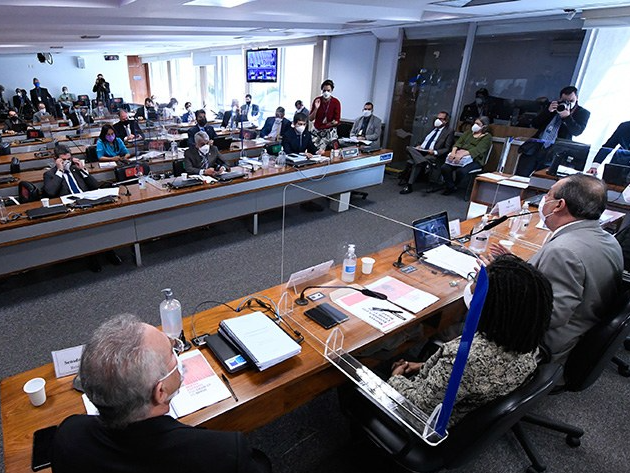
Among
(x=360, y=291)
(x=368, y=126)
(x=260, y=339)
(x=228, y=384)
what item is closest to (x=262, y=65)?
(x=368, y=126)

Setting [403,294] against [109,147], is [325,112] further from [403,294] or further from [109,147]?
[403,294]

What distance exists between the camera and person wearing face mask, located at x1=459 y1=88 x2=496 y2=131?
5.73m

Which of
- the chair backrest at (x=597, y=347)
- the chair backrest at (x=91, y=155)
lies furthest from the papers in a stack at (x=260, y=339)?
the chair backrest at (x=91, y=155)

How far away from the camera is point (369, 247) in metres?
2.21

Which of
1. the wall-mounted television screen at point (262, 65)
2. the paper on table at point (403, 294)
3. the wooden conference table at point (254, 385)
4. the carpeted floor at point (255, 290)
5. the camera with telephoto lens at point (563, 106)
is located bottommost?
the carpeted floor at point (255, 290)

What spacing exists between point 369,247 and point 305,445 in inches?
43.6

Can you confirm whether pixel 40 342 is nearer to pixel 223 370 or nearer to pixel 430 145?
pixel 223 370

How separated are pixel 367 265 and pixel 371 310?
37cm

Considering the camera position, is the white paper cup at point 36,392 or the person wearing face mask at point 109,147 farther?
the person wearing face mask at point 109,147

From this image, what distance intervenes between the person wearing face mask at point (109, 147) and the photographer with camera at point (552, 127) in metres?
5.33

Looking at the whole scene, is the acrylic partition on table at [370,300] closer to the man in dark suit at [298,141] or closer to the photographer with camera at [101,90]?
the man in dark suit at [298,141]

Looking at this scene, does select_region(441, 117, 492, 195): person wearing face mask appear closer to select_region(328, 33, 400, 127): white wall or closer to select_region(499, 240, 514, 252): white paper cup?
select_region(328, 33, 400, 127): white wall

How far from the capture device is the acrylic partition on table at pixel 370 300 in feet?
4.71

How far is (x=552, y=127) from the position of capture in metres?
4.83
